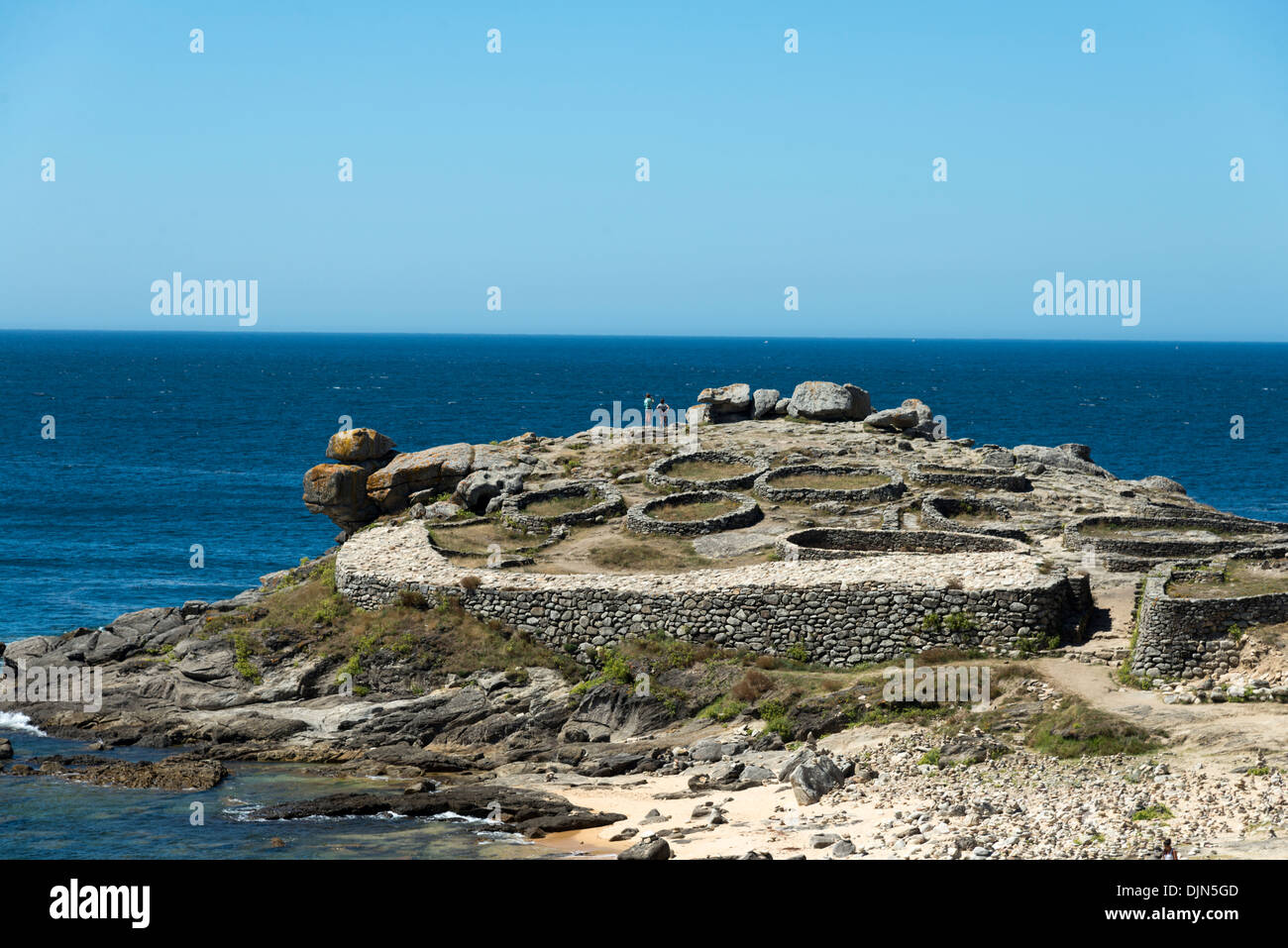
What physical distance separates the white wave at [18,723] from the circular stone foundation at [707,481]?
22.6 m

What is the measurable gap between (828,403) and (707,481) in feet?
45.0

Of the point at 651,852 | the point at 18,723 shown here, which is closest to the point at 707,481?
the point at 18,723

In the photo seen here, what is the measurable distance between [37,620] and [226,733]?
23793mm

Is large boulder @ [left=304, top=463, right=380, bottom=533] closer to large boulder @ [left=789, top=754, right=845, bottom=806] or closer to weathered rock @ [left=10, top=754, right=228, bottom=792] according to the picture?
weathered rock @ [left=10, top=754, right=228, bottom=792]

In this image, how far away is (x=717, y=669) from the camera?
32844 millimetres

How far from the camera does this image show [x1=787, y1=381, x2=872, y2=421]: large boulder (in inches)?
2304

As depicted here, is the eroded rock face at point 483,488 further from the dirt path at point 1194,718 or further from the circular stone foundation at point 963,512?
the dirt path at point 1194,718

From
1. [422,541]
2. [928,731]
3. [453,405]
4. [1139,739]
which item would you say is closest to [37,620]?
[422,541]

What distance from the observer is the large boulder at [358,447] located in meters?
51.3

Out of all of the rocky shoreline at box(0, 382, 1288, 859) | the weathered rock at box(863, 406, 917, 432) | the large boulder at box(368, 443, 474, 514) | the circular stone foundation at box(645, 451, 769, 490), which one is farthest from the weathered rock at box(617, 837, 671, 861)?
the weathered rock at box(863, 406, 917, 432)

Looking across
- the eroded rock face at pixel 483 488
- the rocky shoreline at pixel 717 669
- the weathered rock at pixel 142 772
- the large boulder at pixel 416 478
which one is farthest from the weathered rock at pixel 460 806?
the large boulder at pixel 416 478

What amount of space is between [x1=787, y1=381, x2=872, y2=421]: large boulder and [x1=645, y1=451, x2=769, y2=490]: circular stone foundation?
8.89 m

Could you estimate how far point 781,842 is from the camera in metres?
23.0

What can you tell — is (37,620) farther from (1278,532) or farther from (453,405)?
(453,405)
